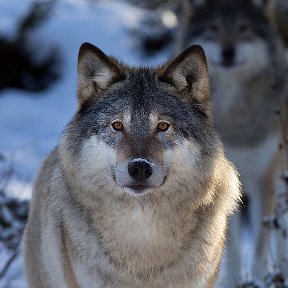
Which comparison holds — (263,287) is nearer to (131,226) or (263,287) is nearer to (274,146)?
(131,226)

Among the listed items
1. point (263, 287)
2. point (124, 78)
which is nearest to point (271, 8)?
point (263, 287)

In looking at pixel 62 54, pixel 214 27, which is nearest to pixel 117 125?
pixel 214 27

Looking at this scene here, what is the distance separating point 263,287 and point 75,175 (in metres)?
1.89

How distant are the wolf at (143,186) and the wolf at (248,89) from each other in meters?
3.24

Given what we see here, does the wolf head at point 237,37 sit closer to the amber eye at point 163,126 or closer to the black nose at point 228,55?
the black nose at point 228,55

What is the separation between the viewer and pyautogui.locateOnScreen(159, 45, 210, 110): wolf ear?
517cm

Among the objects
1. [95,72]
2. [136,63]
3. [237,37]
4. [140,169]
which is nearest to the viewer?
[140,169]

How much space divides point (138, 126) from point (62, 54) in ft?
27.0

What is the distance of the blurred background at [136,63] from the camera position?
766 centimetres

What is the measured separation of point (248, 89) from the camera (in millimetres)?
8781

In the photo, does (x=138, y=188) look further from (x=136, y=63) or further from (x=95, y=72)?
(x=136, y=63)

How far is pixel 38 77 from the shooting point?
1293 cm

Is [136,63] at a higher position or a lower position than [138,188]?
lower

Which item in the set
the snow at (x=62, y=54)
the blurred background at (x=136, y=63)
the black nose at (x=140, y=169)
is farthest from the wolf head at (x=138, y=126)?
the snow at (x=62, y=54)
